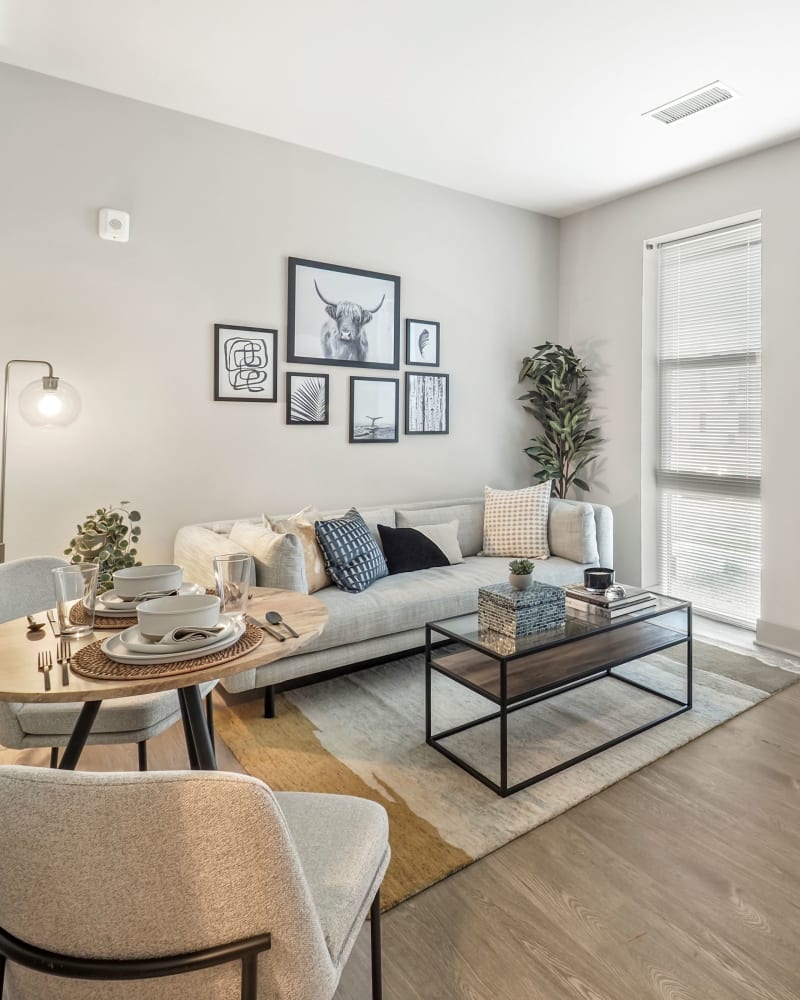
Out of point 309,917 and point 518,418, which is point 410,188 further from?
point 309,917

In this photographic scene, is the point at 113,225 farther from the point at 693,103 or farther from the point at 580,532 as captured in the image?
the point at 580,532

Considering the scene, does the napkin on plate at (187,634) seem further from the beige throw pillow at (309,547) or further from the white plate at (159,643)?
the beige throw pillow at (309,547)

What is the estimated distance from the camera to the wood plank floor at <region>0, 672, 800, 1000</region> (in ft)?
4.59

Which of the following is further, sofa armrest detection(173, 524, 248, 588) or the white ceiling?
sofa armrest detection(173, 524, 248, 588)

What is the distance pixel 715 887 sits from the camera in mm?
1683

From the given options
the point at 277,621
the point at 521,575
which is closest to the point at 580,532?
the point at 521,575

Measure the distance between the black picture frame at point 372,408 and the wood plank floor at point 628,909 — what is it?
2428 mm

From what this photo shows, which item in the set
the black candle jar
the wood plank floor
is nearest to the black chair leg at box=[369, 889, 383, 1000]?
the wood plank floor

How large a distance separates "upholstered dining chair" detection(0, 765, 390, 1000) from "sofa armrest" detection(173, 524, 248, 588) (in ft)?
6.22

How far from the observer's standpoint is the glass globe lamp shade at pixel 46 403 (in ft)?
9.29

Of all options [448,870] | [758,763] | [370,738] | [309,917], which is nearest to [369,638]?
[370,738]

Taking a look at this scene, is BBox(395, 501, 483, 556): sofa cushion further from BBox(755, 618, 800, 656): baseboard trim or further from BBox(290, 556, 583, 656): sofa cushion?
BBox(755, 618, 800, 656): baseboard trim

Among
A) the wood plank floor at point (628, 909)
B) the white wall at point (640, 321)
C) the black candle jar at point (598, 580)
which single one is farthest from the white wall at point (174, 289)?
the wood plank floor at point (628, 909)

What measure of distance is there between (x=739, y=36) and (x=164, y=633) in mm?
3123
